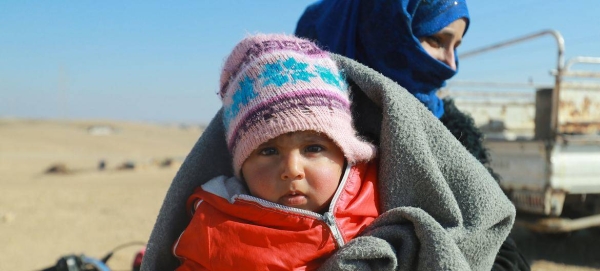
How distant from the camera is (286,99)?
1468 mm

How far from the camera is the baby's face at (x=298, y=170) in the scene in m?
1.44

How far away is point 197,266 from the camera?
144 centimetres

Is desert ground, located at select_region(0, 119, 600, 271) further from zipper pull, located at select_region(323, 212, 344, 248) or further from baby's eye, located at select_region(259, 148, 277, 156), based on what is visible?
zipper pull, located at select_region(323, 212, 344, 248)

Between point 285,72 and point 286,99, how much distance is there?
0.25 ft

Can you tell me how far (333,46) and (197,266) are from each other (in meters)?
0.91

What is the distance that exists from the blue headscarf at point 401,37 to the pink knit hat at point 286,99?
309 mm

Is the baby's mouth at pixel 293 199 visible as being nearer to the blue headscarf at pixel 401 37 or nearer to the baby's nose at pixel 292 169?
the baby's nose at pixel 292 169

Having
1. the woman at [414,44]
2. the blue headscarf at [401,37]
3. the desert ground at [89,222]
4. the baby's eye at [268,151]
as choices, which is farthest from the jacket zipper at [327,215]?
the desert ground at [89,222]

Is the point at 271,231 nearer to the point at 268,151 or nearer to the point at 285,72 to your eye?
the point at 268,151

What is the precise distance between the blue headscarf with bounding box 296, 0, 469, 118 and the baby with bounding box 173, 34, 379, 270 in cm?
34

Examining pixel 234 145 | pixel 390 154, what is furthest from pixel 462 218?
pixel 234 145

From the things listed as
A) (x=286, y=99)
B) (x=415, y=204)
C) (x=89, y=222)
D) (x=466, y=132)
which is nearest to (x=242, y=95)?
(x=286, y=99)

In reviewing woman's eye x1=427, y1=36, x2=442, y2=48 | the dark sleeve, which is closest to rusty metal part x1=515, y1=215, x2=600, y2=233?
the dark sleeve

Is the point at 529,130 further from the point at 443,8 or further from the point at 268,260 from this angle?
the point at 268,260
